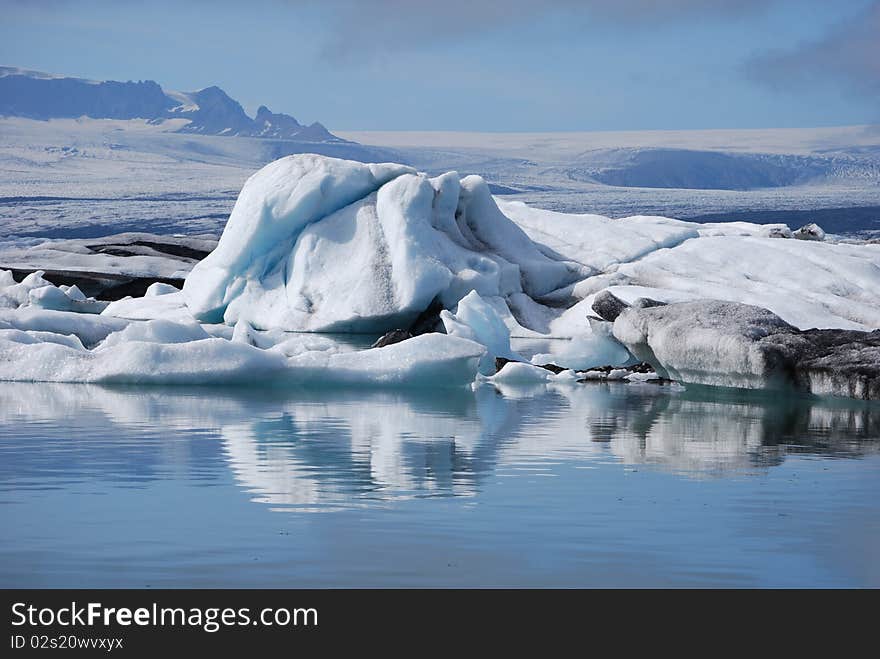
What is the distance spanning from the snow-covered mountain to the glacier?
91.7 metres

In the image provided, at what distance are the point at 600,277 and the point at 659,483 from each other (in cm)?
1167

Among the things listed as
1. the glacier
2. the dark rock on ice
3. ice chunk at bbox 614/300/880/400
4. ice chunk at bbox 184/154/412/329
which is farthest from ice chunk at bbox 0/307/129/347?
ice chunk at bbox 614/300/880/400

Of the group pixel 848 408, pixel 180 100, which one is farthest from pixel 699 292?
pixel 180 100

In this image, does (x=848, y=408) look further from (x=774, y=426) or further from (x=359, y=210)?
(x=359, y=210)

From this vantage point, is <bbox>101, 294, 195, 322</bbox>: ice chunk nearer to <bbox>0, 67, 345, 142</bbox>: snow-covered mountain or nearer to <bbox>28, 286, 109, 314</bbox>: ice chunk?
<bbox>28, 286, 109, 314</bbox>: ice chunk

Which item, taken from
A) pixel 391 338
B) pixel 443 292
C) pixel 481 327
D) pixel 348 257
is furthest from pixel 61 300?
pixel 481 327

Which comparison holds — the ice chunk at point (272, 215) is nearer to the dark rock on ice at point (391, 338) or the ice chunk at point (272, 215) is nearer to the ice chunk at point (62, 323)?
the ice chunk at point (62, 323)

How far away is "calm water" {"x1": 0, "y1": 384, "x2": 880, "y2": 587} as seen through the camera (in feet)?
13.8

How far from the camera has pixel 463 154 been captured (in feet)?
249

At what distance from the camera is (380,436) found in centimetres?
788

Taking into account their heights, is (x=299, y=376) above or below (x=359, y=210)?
below

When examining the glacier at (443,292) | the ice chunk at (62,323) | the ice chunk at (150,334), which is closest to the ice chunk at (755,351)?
the glacier at (443,292)

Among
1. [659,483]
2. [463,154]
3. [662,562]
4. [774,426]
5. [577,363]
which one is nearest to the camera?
[662,562]

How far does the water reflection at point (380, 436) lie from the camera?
6.14m
